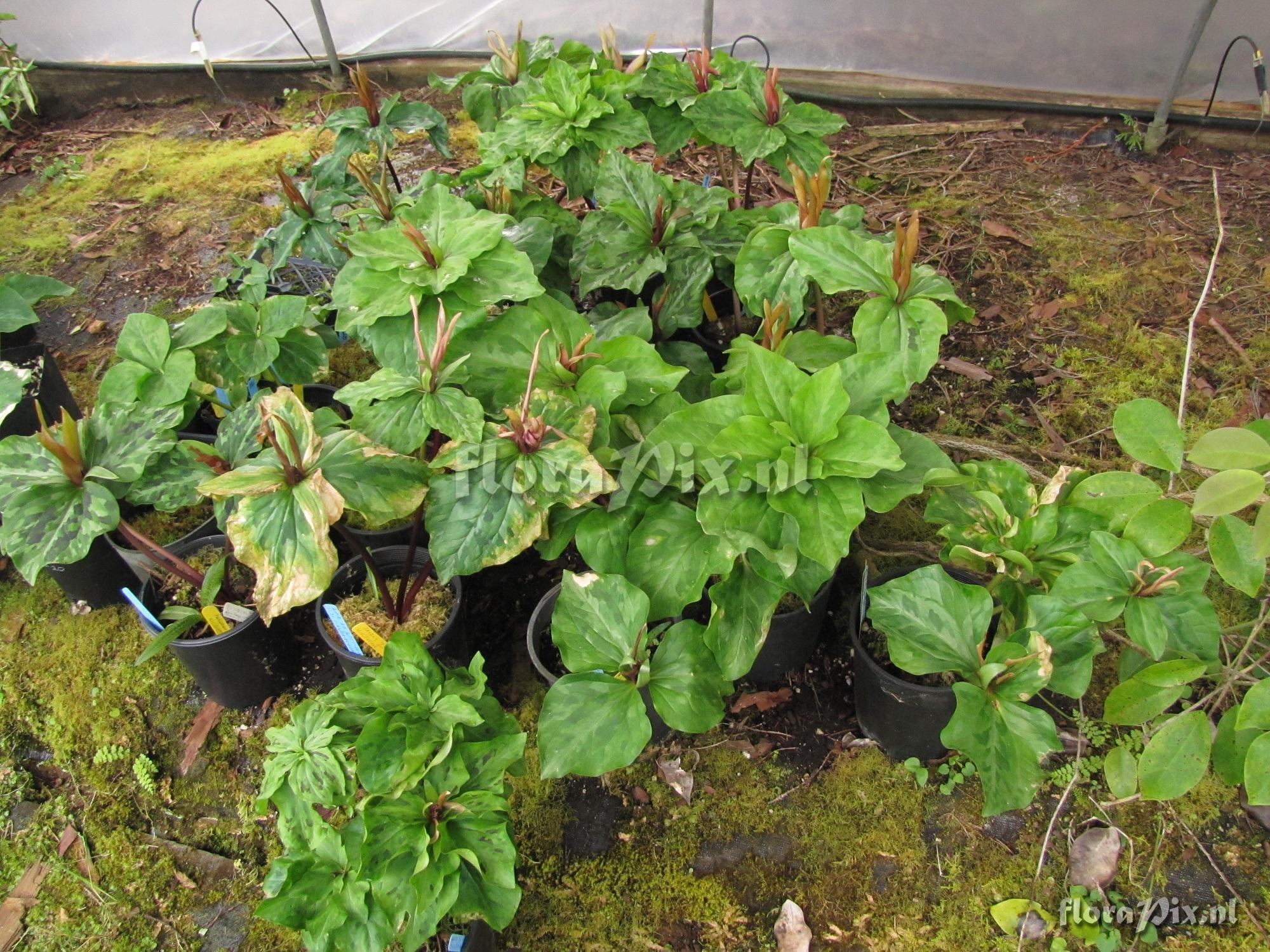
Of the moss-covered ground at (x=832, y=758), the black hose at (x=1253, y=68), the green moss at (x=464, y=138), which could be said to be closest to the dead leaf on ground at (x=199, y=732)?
the moss-covered ground at (x=832, y=758)

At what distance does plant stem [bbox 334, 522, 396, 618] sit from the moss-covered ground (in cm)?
42

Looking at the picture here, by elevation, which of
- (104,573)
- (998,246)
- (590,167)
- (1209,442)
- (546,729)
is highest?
(590,167)

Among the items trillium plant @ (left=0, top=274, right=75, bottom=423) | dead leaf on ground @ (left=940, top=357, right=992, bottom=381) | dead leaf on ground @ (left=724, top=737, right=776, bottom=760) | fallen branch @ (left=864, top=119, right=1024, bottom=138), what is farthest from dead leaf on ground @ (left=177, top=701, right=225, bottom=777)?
fallen branch @ (left=864, top=119, right=1024, bottom=138)

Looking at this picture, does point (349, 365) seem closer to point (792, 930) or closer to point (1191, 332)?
point (792, 930)

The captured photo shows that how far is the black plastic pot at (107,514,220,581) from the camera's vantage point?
225 centimetres

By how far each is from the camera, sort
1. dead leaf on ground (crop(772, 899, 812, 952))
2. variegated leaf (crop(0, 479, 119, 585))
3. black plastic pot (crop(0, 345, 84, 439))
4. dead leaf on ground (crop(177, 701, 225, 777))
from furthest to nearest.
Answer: black plastic pot (crop(0, 345, 84, 439)), dead leaf on ground (crop(177, 701, 225, 777)), dead leaf on ground (crop(772, 899, 812, 952)), variegated leaf (crop(0, 479, 119, 585))

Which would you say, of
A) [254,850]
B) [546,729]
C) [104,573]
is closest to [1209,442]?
[546,729]

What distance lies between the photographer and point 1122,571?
144 centimetres

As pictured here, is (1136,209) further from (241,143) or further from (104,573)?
(241,143)

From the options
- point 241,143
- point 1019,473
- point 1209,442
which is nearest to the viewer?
point 1209,442

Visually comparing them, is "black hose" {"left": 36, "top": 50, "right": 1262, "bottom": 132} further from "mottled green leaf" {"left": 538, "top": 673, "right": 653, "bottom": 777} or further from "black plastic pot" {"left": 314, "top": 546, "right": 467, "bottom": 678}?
"mottled green leaf" {"left": 538, "top": 673, "right": 653, "bottom": 777}

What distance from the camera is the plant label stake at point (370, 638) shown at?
6.38 ft

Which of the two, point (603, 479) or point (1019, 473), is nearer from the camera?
point (603, 479)

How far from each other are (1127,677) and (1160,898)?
595 mm
